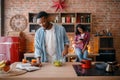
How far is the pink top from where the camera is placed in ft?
21.3

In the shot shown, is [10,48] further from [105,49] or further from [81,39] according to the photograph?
[105,49]

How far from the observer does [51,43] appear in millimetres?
3631

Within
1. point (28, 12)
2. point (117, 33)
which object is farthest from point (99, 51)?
point (28, 12)

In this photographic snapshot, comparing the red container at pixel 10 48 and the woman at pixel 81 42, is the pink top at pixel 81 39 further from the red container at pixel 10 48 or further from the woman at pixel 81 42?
the red container at pixel 10 48

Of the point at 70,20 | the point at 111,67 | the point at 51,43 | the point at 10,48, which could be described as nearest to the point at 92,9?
the point at 70,20

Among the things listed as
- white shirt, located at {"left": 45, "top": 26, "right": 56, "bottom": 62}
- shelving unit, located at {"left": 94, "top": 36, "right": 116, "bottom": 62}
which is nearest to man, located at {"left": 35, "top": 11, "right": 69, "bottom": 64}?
white shirt, located at {"left": 45, "top": 26, "right": 56, "bottom": 62}

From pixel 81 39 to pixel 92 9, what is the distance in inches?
54.1

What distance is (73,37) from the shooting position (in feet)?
24.0

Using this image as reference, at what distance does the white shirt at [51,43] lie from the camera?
3.63 metres

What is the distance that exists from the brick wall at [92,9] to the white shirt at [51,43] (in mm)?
3788

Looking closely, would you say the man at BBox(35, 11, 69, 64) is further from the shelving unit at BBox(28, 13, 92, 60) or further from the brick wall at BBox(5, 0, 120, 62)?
the brick wall at BBox(5, 0, 120, 62)

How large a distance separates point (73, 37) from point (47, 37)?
3749 mm

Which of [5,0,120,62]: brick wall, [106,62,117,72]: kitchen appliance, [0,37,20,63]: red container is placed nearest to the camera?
[106,62,117,72]: kitchen appliance

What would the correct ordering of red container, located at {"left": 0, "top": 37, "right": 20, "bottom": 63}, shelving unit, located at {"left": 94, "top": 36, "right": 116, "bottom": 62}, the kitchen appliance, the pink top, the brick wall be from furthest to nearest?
the brick wall → shelving unit, located at {"left": 94, "top": 36, "right": 116, "bottom": 62} → red container, located at {"left": 0, "top": 37, "right": 20, "bottom": 63} → the pink top → the kitchen appliance
